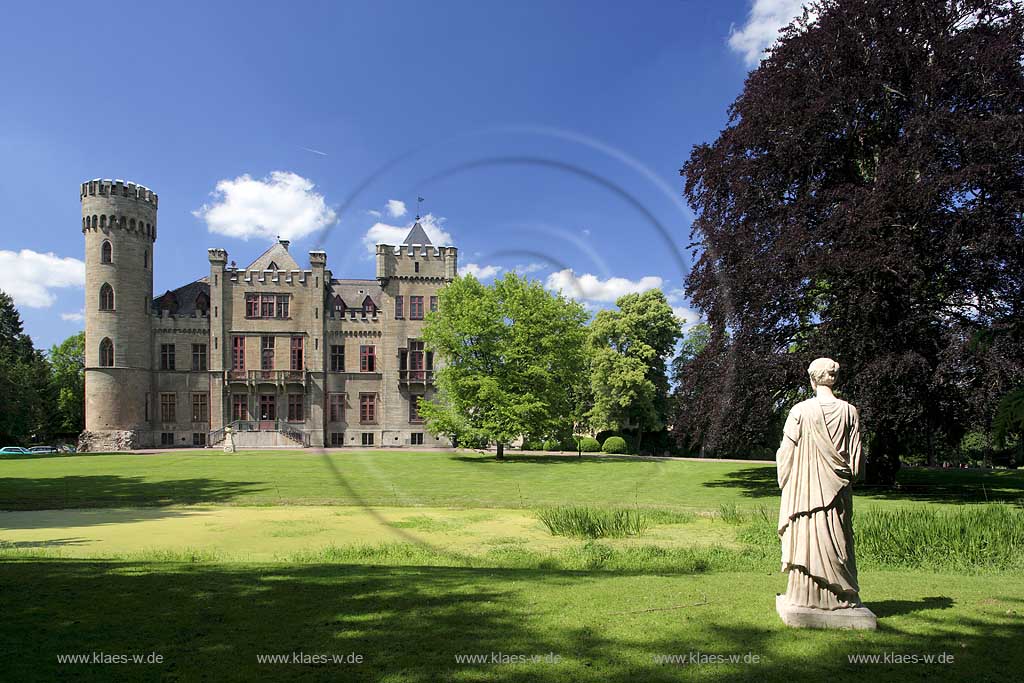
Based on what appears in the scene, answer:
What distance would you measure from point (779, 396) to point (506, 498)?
9636 millimetres

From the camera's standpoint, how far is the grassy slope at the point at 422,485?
17.7m

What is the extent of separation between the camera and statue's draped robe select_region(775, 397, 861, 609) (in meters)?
5.78

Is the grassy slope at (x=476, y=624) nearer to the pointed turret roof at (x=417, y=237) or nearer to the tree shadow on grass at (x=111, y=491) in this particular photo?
the tree shadow on grass at (x=111, y=491)

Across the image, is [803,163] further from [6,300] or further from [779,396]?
[6,300]

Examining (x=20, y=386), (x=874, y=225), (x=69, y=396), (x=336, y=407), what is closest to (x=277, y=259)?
(x=336, y=407)

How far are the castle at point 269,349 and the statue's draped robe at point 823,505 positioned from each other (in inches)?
1846

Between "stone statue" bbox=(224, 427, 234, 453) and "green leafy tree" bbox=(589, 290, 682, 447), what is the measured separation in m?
25.5

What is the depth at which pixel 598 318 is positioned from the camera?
52.5 meters

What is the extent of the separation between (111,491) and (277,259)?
38.0m

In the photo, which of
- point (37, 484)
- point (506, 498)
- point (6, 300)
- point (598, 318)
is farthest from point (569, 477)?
point (6, 300)

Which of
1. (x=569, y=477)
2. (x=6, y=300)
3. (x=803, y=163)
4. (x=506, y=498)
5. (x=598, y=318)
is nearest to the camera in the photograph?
(x=506, y=498)

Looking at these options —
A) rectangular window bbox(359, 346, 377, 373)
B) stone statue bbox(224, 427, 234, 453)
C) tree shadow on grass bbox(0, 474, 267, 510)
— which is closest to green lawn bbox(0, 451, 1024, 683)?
tree shadow on grass bbox(0, 474, 267, 510)

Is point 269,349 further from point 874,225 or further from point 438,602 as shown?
point 438,602

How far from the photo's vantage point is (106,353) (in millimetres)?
49625
